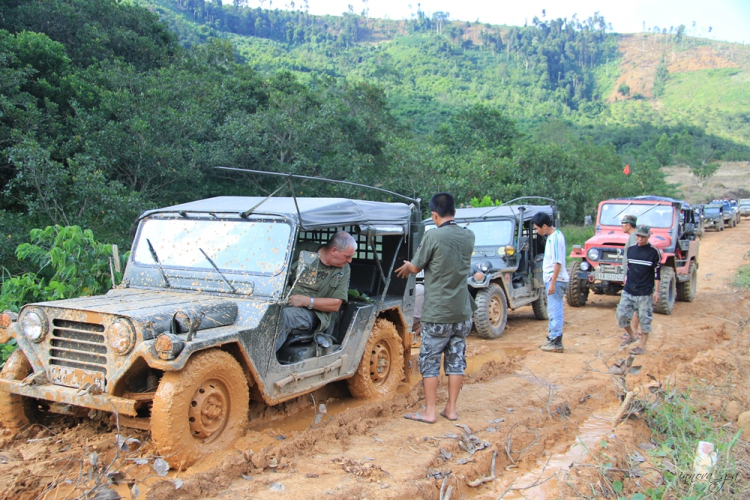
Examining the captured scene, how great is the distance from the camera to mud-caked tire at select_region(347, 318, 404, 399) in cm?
530

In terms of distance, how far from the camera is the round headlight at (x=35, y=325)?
3.89m

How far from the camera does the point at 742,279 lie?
14.2 m

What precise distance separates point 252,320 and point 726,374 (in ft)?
18.2

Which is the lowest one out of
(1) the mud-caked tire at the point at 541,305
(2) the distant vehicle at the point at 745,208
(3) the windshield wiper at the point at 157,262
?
(2) the distant vehicle at the point at 745,208

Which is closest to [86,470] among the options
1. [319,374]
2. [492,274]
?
[319,374]

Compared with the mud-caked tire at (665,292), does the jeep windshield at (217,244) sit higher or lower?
higher

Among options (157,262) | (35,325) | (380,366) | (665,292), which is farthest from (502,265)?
(35,325)

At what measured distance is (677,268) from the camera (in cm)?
1110

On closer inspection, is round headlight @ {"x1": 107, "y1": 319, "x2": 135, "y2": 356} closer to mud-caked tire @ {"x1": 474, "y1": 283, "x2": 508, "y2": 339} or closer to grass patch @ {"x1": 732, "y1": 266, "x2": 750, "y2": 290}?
mud-caked tire @ {"x1": 474, "y1": 283, "x2": 508, "y2": 339}

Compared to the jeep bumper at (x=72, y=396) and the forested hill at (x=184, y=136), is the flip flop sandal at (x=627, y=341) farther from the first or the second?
Answer: the jeep bumper at (x=72, y=396)

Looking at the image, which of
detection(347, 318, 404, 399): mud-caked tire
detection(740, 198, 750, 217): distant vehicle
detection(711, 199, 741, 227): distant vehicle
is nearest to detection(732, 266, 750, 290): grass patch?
detection(347, 318, 404, 399): mud-caked tire

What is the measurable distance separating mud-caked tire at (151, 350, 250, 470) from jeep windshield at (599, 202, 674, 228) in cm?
970

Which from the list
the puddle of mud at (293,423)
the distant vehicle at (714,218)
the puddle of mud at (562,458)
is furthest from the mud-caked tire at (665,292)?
the distant vehicle at (714,218)

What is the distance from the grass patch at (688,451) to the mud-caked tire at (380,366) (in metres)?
2.30
